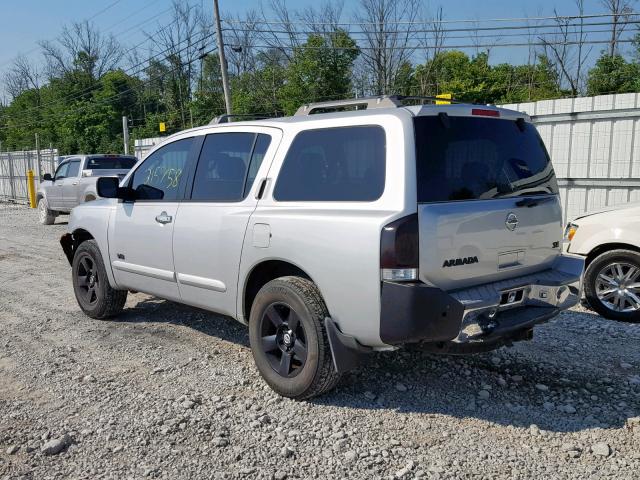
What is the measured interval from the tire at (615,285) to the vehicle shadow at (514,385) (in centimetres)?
59

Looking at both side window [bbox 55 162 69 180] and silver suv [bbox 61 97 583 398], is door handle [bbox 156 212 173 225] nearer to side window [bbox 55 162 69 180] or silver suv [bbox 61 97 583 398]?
silver suv [bbox 61 97 583 398]

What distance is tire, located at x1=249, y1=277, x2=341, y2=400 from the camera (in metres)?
3.66

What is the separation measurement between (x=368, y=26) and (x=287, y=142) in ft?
95.6

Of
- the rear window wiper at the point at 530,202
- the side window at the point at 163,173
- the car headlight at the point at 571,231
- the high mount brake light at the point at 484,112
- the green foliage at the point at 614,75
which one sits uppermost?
the green foliage at the point at 614,75

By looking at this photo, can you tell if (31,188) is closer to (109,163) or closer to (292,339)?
(109,163)

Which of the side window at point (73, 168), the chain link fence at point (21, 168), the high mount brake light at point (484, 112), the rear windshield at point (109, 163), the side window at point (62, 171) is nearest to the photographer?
the high mount brake light at point (484, 112)

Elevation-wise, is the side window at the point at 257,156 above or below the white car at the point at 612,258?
above

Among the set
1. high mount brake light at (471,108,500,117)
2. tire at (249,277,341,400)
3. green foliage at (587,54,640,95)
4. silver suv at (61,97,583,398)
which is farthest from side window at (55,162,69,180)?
green foliage at (587,54,640,95)

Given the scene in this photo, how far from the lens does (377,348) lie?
349 cm

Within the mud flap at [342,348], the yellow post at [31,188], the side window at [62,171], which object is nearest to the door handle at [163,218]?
the mud flap at [342,348]

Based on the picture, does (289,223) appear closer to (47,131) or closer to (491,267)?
(491,267)

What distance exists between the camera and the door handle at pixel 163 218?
4.80 metres

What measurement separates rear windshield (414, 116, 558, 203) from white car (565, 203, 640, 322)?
2.08 m

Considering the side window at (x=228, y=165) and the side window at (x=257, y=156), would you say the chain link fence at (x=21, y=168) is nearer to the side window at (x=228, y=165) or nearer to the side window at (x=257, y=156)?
the side window at (x=228, y=165)
